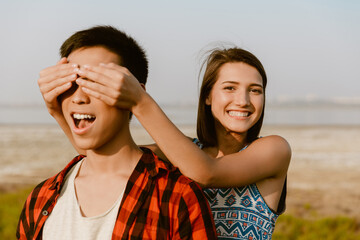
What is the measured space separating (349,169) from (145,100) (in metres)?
12.8

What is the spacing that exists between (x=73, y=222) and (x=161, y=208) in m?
0.49

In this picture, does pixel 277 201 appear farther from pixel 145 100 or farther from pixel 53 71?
pixel 53 71

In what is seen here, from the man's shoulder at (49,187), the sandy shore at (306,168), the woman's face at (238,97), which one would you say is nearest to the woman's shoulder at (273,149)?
the woman's face at (238,97)

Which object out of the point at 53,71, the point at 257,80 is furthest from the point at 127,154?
the point at 257,80

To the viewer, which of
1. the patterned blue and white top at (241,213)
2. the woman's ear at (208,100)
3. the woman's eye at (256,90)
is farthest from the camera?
the woman's ear at (208,100)

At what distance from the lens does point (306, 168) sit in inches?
546

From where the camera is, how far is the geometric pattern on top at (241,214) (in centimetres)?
309

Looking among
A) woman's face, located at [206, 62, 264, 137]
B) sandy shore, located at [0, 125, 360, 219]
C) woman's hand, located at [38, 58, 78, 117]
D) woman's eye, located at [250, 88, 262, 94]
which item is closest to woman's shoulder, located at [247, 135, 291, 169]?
woman's face, located at [206, 62, 264, 137]

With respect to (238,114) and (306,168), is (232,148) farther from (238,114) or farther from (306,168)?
(306,168)

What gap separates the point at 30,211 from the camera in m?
2.61

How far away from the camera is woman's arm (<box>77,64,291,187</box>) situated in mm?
2174

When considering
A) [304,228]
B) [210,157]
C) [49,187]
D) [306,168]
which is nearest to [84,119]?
[49,187]

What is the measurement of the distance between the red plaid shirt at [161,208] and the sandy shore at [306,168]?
270 inches

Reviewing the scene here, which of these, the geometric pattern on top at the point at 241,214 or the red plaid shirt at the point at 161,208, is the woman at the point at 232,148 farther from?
the red plaid shirt at the point at 161,208
